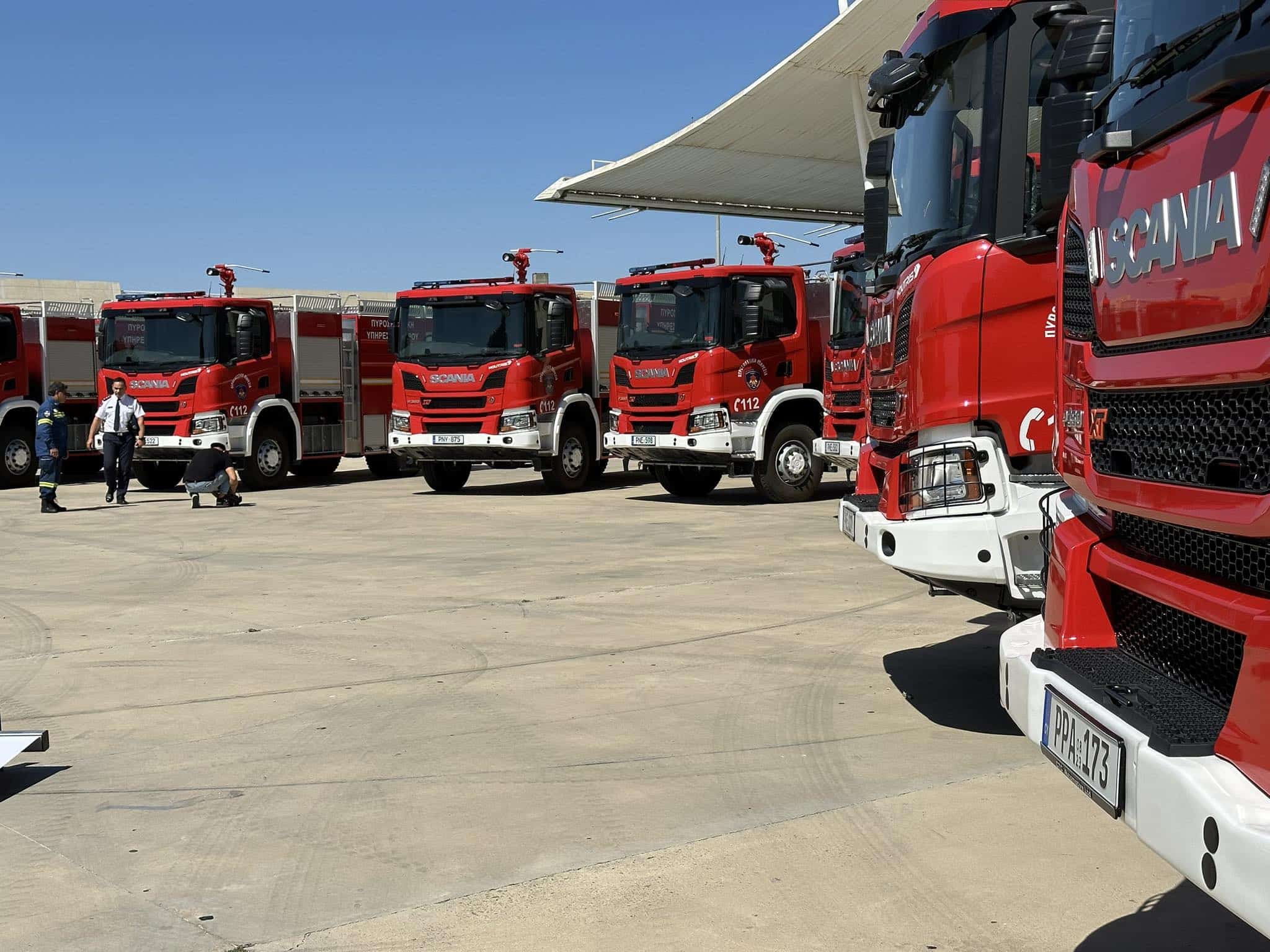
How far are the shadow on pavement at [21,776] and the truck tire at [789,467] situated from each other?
12367 mm

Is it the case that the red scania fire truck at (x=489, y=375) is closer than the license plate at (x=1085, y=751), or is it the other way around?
the license plate at (x=1085, y=751)

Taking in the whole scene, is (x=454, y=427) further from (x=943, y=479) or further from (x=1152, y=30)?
(x=1152, y=30)

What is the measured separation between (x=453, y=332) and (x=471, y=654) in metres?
11.7

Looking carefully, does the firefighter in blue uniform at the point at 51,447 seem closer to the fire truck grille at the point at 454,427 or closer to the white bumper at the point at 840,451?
the fire truck grille at the point at 454,427

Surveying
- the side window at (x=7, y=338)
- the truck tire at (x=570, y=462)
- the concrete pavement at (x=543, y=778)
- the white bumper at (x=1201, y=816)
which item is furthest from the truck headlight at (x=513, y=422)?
the white bumper at (x=1201, y=816)

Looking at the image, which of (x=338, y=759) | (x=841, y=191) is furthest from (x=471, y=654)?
(x=841, y=191)

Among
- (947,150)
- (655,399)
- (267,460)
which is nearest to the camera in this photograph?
(947,150)

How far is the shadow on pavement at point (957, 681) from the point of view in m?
6.32

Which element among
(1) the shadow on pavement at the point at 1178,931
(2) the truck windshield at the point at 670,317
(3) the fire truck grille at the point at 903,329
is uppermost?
(2) the truck windshield at the point at 670,317

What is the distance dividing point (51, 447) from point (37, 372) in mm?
4990

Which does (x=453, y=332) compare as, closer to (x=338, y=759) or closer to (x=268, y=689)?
(x=268, y=689)

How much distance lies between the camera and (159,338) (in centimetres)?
1978

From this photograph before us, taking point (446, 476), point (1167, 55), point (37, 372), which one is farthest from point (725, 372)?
point (1167, 55)

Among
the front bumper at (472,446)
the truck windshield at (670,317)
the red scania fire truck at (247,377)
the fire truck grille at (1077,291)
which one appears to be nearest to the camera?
the fire truck grille at (1077,291)
